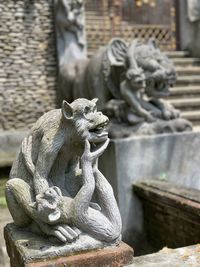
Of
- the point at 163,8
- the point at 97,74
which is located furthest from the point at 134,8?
the point at 97,74

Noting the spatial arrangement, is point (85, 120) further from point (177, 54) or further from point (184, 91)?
point (177, 54)

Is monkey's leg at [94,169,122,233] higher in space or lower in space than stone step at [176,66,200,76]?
lower

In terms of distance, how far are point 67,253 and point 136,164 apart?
2.60m

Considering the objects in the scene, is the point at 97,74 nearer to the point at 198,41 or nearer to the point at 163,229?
the point at 163,229

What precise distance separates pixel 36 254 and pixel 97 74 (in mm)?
3680

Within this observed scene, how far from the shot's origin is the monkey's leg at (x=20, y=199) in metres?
2.32

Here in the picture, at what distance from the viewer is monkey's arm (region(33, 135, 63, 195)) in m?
2.29

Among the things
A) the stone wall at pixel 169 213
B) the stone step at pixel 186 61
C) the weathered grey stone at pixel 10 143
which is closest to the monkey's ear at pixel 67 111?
the stone wall at pixel 169 213

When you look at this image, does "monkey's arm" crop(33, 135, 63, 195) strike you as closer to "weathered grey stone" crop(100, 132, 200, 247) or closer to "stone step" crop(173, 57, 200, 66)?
"weathered grey stone" crop(100, 132, 200, 247)

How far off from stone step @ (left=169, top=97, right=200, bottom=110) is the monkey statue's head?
5045 millimetres

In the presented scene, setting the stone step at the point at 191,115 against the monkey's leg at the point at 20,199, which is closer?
the monkey's leg at the point at 20,199

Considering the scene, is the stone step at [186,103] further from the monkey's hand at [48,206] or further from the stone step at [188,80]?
the monkey's hand at [48,206]

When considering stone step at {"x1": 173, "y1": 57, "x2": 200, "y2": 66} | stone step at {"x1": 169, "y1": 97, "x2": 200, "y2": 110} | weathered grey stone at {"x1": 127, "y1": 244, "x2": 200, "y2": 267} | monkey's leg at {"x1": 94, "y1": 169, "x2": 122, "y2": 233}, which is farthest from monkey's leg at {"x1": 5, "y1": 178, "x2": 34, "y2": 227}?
stone step at {"x1": 173, "y1": 57, "x2": 200, "y2": 66}

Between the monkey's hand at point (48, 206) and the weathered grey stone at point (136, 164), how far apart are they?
2409 mm
